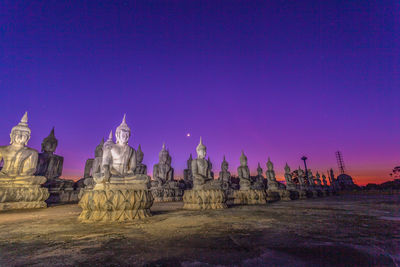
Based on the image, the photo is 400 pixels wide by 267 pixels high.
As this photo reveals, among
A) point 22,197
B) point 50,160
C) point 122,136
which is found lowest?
point 22,197

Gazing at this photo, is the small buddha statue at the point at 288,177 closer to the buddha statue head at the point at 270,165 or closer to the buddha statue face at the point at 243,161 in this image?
the buddha statue head at the point at 270,165

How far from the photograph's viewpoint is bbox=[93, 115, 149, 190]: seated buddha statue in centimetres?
486

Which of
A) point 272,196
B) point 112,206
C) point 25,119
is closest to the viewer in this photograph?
point 112,206

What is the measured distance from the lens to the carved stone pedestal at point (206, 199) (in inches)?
265

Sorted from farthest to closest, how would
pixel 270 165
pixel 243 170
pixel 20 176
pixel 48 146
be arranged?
pixel 270 165, pixel 48 146, pixel 243 170, pixel 20 176

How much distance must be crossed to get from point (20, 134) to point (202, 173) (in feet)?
27.8

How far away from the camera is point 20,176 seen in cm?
768

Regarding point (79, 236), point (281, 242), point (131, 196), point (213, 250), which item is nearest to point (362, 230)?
point (281, 242)

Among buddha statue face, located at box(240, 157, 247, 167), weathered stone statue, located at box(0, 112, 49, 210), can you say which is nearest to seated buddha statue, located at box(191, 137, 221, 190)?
buddha statue face, located at box(240, 157, 247, 167)

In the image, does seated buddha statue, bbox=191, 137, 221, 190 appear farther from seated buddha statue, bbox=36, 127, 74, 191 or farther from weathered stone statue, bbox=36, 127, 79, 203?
seated buddha statue, bbox=36, 127, 74, 191

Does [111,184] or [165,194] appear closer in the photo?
[111,184]

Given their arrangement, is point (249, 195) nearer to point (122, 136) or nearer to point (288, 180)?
point (122, 136)

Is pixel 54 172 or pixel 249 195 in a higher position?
pixel 54 172

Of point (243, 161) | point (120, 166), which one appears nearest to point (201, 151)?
point (120, 166)
